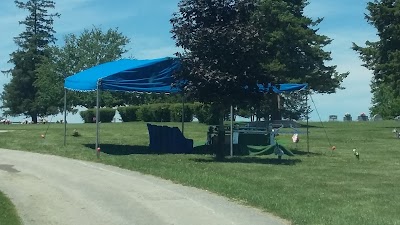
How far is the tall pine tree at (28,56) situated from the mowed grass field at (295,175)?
58274mm

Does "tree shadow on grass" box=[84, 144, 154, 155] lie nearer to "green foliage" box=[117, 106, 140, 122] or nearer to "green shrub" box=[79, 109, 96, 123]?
"green foliage" box=[117, 106, 140, 122]

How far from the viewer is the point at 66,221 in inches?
432

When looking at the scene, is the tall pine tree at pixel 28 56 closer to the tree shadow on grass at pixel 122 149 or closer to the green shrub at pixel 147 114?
the green shrub at pixel 147 114

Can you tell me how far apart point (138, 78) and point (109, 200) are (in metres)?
11.6

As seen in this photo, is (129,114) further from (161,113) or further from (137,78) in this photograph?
(137,78)

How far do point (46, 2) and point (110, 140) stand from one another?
60845mm

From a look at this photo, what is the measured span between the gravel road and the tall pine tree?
232 feet

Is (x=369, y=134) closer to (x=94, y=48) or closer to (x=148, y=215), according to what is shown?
(x=148, y=215)

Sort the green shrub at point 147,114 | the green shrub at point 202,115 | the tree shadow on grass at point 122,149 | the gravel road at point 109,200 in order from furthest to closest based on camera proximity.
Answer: the green shrub at point 147,114, the green shrub at point 202,115, the tree shadow on grass at point 122,149, the gravel road at point 109,200

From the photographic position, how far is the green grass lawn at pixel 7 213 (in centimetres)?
1080

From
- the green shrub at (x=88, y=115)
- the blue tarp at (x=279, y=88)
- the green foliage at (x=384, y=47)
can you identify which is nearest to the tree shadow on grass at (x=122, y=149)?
the blue tarp at (x=279, y=88)

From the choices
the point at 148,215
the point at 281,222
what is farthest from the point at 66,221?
the point at 281,222

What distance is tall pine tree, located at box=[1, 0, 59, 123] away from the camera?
3415 inches

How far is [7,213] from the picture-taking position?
37.8ft
